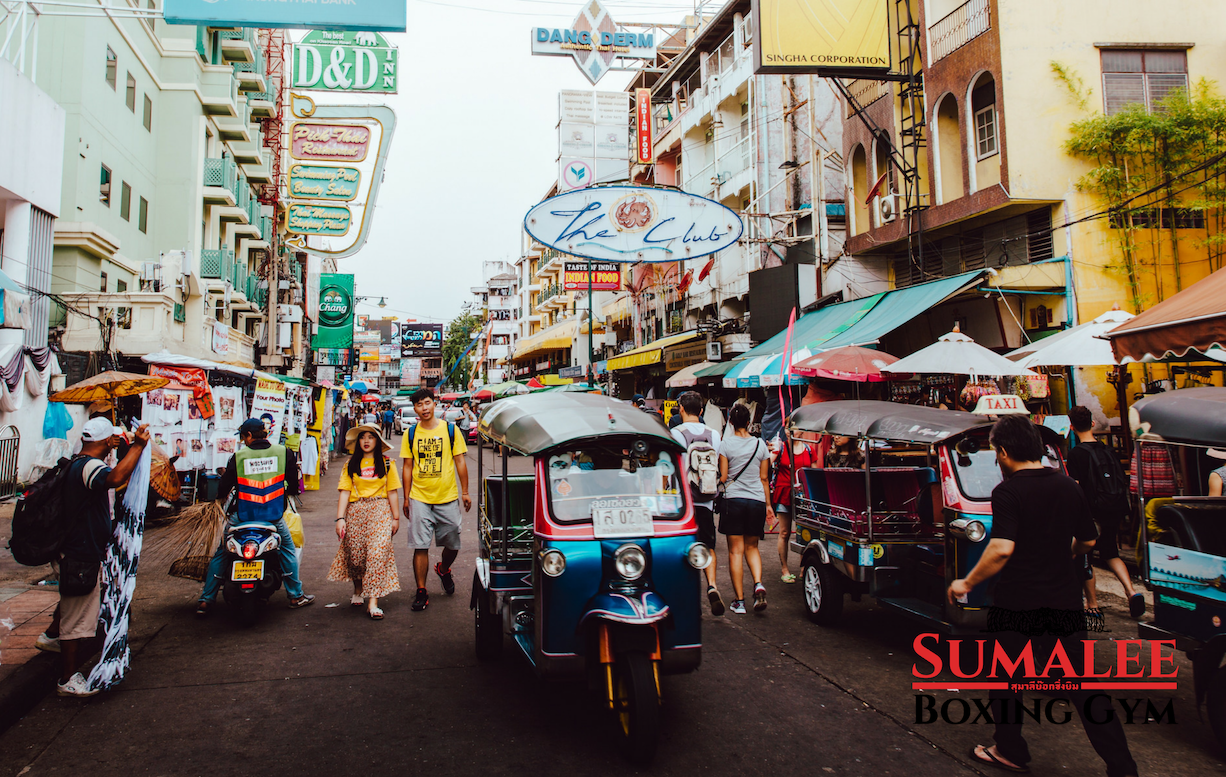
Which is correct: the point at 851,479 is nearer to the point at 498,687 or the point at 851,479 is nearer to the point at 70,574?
→ the point at 498,687

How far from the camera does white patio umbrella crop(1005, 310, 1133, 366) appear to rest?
8.70 metres

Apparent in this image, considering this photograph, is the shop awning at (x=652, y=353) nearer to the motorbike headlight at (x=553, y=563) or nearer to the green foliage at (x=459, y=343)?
the motorbike headlight at (x=553, y=563)

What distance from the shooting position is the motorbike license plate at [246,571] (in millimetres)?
5941

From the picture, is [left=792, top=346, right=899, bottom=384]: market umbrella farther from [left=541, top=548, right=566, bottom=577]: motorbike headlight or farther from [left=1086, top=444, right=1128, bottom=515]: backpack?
[left=541, top=548, right=566, bottom=577]: motorbike headlight

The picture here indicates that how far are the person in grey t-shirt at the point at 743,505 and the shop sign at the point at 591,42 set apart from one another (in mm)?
18674

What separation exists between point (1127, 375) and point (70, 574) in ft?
43.6

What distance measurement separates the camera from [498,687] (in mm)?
4684

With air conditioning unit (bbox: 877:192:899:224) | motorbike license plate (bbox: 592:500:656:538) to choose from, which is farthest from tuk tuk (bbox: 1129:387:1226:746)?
air conditioning unit (bbox: 877:192:899:224)

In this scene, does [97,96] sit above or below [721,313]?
above

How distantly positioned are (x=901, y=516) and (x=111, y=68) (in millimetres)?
19808

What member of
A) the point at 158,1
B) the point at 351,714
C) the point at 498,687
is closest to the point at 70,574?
the point at 351,714

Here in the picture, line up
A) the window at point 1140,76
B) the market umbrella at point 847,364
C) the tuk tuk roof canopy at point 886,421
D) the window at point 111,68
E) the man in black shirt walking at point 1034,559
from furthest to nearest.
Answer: the window at point 111,68, the window at point 1140,76, the market umbrella at point 847,364, the tuk tuk roof canopy at point 886,421, the man in black shirt walking at point 1034,559

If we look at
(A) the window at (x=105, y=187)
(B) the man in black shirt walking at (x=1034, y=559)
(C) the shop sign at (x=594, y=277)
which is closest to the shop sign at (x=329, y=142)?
(A) the window at (x=105, y=187)

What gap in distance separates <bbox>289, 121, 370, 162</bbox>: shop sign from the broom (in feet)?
35.7
